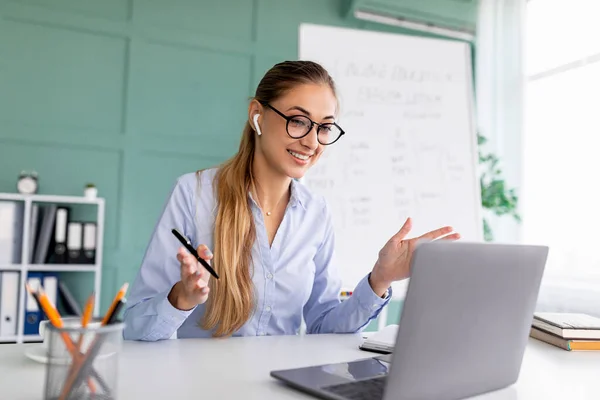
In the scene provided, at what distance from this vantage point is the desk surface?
2.40 feet

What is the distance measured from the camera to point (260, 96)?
1.48 meters

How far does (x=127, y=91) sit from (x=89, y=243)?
903 millimetres

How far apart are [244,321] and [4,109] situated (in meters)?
2.28

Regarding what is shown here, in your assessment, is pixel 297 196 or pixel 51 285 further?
pixel 51 285

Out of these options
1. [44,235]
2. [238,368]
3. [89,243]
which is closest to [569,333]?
[238,368]

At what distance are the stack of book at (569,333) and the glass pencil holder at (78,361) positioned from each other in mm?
1011

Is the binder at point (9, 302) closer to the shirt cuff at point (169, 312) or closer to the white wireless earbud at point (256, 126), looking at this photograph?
the white wireless earbud at point (256, 126)

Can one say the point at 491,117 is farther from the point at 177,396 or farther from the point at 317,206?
the point at 177,396

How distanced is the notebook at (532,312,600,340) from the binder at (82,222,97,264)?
87.3 inches

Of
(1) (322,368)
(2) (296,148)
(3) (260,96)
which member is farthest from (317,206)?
(1) (322,368)

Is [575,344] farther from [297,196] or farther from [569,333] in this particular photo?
[297,196]

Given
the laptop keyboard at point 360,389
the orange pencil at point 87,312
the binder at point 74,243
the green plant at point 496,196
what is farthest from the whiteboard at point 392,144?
the orange pencil at point 87,312

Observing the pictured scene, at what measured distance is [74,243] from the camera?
9.14 feet

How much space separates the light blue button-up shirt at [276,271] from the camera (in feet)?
4.09
